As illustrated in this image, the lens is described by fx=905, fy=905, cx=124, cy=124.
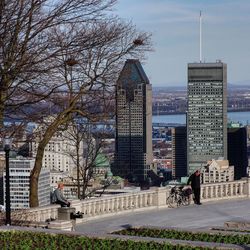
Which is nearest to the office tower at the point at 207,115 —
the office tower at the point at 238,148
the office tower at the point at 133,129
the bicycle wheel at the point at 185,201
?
the office tower at the point at 238,148

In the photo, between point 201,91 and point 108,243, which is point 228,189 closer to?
point 108,243

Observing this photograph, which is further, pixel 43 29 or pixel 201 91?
pixel 201 91

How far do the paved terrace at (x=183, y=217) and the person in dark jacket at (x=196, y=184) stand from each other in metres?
0.25

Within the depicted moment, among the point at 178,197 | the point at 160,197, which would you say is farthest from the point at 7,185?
the point at 178,197

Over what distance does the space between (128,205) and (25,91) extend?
675 centimetres

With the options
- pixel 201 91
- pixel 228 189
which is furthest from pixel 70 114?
pixel 201 91

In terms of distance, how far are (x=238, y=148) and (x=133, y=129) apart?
170ft

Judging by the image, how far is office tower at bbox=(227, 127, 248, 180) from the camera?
484 feet

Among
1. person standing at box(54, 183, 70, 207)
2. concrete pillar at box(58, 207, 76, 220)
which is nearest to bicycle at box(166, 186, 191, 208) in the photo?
person standing at box(54, 183, 70, 207)

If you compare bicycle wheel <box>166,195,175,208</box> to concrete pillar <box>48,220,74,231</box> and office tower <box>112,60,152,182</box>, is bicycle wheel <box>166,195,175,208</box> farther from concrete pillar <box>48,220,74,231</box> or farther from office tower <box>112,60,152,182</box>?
concrete pillar <box>48,220,74,231</box>

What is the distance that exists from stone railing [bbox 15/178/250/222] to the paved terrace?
0.86 ft

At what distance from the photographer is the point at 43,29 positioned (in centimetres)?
2202

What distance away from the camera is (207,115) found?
19100 cm

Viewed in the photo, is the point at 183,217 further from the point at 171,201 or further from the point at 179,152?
the point at 179,152
